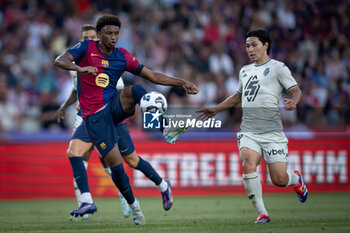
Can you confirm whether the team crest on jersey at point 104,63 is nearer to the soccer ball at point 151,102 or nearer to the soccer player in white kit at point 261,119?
the soccer ball at point 151,102

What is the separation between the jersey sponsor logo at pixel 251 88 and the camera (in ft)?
24.9

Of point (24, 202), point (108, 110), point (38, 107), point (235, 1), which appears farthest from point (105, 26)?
point (235, 1)

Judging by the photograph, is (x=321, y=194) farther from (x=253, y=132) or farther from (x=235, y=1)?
(x=235, y=1)

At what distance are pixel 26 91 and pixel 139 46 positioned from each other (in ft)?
12.0

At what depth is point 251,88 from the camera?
7.64 metres

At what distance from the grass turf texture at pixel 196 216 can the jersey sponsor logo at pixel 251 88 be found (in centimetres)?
166

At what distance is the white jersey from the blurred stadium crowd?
6674 millimetres

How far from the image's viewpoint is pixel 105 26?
7.27 metres

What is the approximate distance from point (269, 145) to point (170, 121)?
138 centimetres

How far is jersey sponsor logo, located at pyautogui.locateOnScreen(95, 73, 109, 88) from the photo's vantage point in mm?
7336

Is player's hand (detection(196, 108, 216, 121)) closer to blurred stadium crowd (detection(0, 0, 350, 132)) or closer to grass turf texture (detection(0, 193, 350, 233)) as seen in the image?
grass turf texture (detection(0, 193, 350, 233))

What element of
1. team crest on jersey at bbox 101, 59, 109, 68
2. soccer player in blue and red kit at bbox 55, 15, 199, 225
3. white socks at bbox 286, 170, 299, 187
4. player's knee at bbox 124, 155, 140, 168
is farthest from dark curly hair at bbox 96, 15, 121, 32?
white socks at bbox 286, 170, 299, 187

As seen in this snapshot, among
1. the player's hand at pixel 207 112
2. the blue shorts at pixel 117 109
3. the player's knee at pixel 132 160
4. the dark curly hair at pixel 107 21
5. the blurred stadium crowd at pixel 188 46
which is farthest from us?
the blurred stadium crowd at pixel 188 46

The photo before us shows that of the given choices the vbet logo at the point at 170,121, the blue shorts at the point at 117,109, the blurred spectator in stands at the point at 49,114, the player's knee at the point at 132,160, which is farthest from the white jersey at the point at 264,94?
the blurred spectator in stands at the point at 49,114
